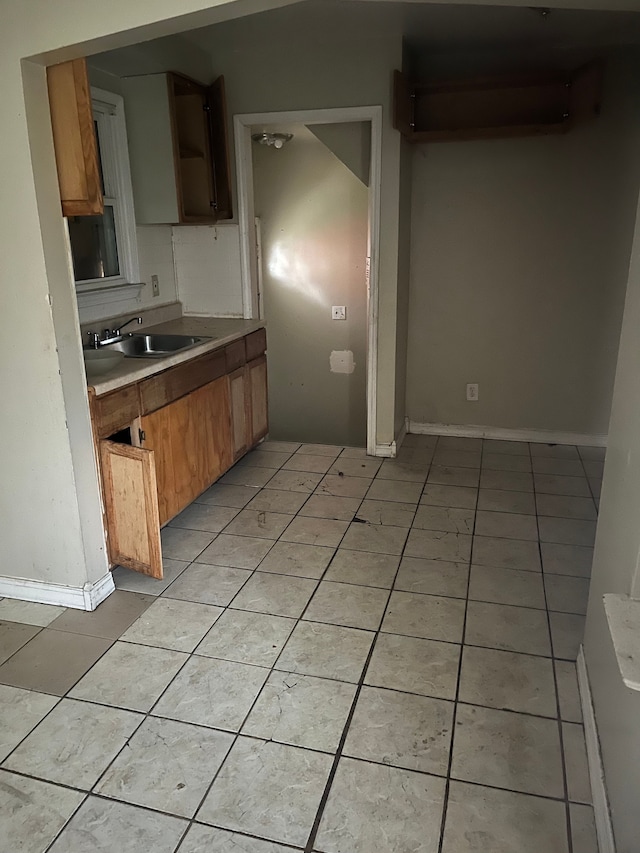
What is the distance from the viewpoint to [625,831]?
4.37 feet

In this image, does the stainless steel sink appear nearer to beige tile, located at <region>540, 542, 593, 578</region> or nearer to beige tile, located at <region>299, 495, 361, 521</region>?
beige tile, located at <region>299, 495, 361, 521</region>

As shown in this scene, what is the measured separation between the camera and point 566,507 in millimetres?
3365

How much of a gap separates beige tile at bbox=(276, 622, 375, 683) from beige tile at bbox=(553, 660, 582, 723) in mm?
630

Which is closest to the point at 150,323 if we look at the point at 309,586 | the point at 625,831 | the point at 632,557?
the point at 309,586

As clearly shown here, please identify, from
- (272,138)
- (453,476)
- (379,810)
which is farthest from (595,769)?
(272,138)

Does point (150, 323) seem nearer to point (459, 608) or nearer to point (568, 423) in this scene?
point (459, 608)

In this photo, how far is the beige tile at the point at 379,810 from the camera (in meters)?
1.55

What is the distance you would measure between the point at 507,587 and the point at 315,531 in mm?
942

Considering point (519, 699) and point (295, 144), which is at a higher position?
point (295, 144)

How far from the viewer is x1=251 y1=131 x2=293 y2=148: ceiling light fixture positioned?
16.2ft

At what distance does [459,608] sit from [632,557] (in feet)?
3.52

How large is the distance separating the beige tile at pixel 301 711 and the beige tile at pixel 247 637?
0.40 feet

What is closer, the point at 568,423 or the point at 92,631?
the point at 92,631

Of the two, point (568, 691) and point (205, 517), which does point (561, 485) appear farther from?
point (205, 517)
